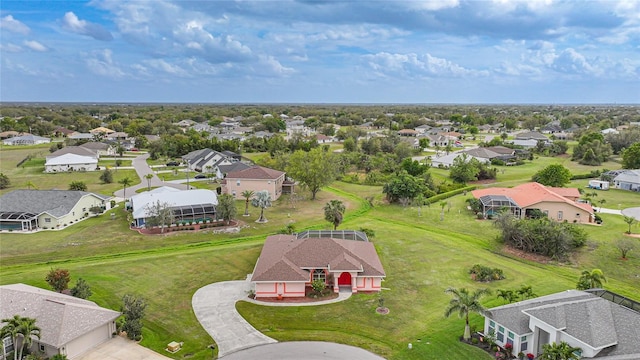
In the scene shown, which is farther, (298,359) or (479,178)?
(479,178)

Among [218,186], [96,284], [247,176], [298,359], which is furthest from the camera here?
[218,186]

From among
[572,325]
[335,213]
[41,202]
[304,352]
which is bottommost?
[304,352]

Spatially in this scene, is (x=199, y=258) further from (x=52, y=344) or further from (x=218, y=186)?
(x=218, y=186)

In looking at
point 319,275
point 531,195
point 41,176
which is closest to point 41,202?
point 41,176

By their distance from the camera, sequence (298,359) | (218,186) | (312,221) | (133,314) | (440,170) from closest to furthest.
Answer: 1. (298,359)
2. (133,314)
3. (312,221)
4. (218,186)
5. (440,170)

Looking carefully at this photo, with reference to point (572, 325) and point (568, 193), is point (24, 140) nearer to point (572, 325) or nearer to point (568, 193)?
point (568, 193)

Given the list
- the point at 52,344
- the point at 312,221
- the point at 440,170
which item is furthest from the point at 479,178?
the point at 52,344

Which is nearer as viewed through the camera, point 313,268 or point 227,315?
point 227,315
